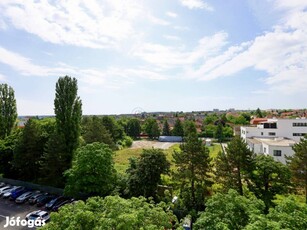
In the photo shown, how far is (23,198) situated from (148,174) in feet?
42.8

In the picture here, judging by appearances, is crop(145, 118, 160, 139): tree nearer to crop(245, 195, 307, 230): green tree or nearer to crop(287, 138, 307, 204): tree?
crop(287, 138, 307, 204): tree

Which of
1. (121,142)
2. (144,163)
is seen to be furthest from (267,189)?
(121,142)

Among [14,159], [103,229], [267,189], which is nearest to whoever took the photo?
[103,229]

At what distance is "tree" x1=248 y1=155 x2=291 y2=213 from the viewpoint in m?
17.8

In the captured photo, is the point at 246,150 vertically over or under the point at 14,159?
over

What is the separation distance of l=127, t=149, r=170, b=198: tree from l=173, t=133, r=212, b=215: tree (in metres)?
1.50

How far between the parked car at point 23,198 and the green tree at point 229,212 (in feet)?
64.7

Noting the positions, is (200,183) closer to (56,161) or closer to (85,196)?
(85,196)

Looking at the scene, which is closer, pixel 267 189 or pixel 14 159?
pixel 267 189

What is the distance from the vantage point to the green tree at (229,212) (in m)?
9.82

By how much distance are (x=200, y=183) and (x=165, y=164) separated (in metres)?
3.48

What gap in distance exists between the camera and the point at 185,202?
19.7 metres

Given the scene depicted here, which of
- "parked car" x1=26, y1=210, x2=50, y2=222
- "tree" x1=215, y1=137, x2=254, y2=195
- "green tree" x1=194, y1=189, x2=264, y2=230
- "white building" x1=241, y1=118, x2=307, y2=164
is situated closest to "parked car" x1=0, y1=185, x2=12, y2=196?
"parked car" x1=26, y1=210, x2=50, y2=222

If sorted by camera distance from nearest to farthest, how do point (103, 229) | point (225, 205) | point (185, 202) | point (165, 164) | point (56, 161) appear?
point (103, 229) < point (225, 205) < point (185, 202) < point (165, 164) < point (56, 161)
